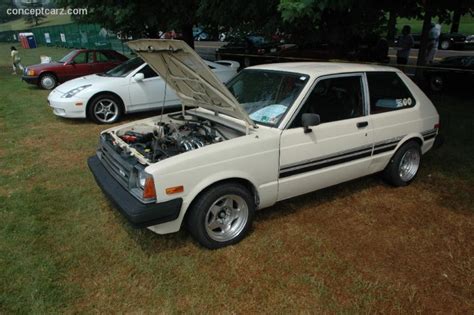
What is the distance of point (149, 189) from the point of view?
2.90m

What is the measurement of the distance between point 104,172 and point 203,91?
4.26 feet

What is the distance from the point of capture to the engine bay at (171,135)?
11.4ft

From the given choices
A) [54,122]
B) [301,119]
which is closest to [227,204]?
[301,119]

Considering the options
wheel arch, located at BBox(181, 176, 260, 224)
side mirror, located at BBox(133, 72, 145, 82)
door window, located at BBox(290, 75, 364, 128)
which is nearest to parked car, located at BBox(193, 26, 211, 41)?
side mirror, located at BBox(133, 72, 145, 82)

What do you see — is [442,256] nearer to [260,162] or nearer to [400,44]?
[260,162]

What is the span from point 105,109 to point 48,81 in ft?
19.2

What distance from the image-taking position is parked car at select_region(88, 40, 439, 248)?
3070 millimetres

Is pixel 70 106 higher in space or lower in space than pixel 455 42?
higher

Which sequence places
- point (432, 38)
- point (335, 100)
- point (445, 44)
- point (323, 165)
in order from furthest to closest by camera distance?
point (445, 44) < point (432, 38) < point (335, 100) < point (323, 165)

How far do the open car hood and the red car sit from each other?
8.94m

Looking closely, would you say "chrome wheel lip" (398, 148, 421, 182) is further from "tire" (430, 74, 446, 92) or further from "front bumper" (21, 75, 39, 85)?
"front bumper" (21, 75, 39, 85)

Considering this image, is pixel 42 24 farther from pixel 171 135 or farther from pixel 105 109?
pixel 171 135

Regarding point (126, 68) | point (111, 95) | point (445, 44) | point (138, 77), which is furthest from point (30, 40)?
point (445, 44)

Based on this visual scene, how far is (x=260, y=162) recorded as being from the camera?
10.9ft
